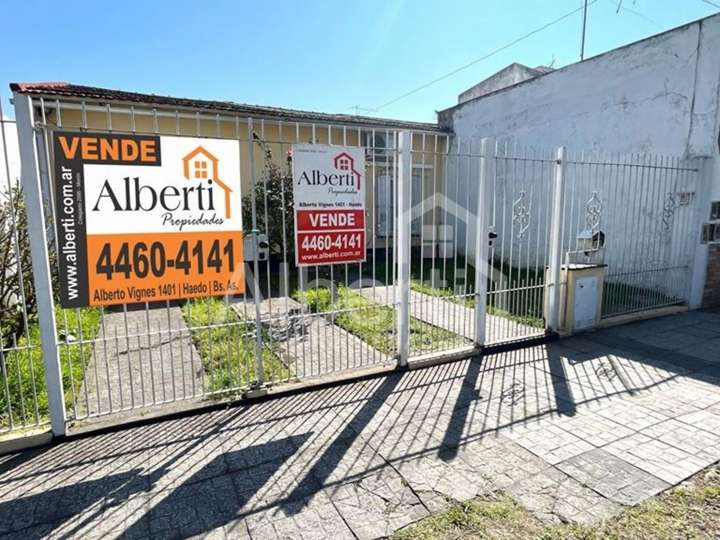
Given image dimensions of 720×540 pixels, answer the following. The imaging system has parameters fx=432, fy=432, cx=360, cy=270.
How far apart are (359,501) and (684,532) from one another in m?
1.74

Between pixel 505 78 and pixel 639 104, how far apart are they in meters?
9.44

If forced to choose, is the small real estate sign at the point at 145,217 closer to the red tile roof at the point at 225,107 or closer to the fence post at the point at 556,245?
the fence post at the point at 556,245

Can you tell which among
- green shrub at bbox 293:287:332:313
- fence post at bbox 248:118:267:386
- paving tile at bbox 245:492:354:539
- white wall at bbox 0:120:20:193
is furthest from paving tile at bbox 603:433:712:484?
white wall at bbox 0:120:20:193

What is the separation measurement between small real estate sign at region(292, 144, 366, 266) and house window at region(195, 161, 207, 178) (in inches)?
29.8

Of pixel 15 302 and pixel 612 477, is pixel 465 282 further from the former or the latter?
pixel 15 302

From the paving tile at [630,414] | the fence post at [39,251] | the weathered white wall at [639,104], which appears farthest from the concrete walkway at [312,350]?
the weathered white wall at [639,104]

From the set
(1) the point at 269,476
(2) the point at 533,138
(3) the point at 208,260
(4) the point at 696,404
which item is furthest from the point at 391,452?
(2) the point at 533,138

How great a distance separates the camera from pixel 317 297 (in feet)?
14.5

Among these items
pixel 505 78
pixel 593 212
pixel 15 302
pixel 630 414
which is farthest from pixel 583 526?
pixel 505 78

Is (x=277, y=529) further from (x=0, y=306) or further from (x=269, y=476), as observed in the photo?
(x=0, y=306)

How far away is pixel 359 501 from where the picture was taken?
8.32 feet

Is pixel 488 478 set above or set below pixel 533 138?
below

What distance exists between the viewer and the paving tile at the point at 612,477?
258 centimetres

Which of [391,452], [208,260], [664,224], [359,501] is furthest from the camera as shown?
[664,224]
